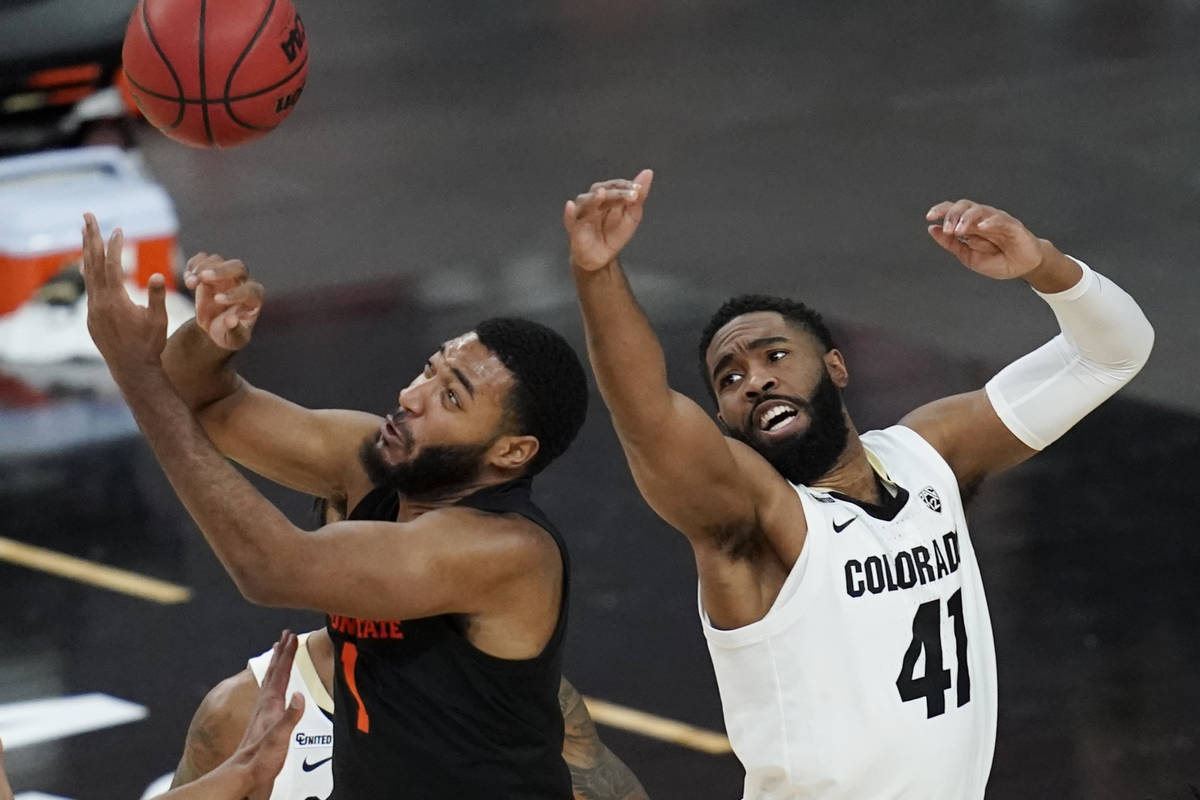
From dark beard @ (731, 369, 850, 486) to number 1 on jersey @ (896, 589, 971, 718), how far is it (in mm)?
443

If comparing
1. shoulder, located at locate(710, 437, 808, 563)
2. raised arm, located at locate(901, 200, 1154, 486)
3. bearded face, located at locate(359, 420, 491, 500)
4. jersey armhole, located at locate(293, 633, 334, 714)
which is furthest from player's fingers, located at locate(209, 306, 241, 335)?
raised arm, located at locate(901, 200, 1154, 486)

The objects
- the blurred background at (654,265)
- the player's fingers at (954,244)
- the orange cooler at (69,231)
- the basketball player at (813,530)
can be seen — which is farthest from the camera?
the orange cooler at (69,231)

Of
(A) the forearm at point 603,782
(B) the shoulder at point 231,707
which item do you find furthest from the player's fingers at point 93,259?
(A) the forearm at point 603,782

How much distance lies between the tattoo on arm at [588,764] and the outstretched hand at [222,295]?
5.36ft

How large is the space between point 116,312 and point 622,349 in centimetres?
106

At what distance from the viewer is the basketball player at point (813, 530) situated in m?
4.34

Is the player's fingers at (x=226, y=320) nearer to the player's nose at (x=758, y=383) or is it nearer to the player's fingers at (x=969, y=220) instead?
the player's nose at (x=758, y=383)

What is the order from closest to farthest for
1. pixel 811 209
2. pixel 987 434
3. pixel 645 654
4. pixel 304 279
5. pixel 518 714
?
pixel 518 714
pixel 987 434
pixel 645 654
pixel 304 279
pixel 811 209

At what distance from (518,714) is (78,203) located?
737cm

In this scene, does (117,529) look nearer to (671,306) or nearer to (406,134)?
(671,306)

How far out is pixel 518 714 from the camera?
14.9 ft

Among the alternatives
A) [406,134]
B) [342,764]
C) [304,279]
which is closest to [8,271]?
[304,279]

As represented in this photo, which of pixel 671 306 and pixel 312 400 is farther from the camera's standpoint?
pixel 671 306

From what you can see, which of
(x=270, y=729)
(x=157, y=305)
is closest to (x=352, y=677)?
(x=270, y=729)
